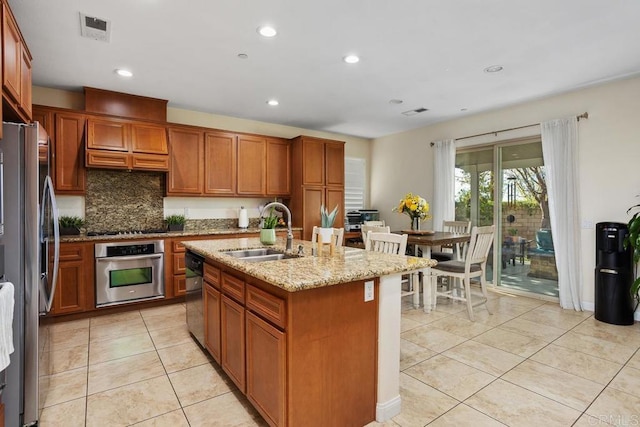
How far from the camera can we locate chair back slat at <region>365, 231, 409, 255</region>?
2984 millimetres

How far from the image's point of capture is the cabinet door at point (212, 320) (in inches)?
100

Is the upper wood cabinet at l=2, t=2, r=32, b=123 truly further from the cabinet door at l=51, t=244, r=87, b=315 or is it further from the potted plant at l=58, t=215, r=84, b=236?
the potted plant at l=58, t=215, r=84, b=236

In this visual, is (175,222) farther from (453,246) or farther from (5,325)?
(453,246)

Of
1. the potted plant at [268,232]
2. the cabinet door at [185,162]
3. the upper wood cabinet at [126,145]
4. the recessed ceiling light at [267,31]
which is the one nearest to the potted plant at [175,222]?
the cabinet door at [185,162]

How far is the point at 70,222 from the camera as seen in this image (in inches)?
161

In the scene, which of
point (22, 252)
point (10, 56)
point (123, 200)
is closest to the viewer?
point (22, 252)

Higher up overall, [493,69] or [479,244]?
[493,69]

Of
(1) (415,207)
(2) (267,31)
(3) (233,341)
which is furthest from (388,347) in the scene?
(1) (415,207)

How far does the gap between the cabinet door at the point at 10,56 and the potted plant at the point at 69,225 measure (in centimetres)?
234

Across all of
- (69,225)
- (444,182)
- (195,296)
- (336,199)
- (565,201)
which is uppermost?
(444,182)

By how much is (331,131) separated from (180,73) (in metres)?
3.24

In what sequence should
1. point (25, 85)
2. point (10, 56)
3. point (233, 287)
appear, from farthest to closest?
point (25, 85) < point (233, 287) < point (10, 56)

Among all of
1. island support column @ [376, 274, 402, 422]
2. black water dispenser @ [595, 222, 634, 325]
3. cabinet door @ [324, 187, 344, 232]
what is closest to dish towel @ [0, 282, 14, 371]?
island support column @ [376, 274, 402, 422]

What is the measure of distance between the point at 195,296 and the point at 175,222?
1.99 meters
